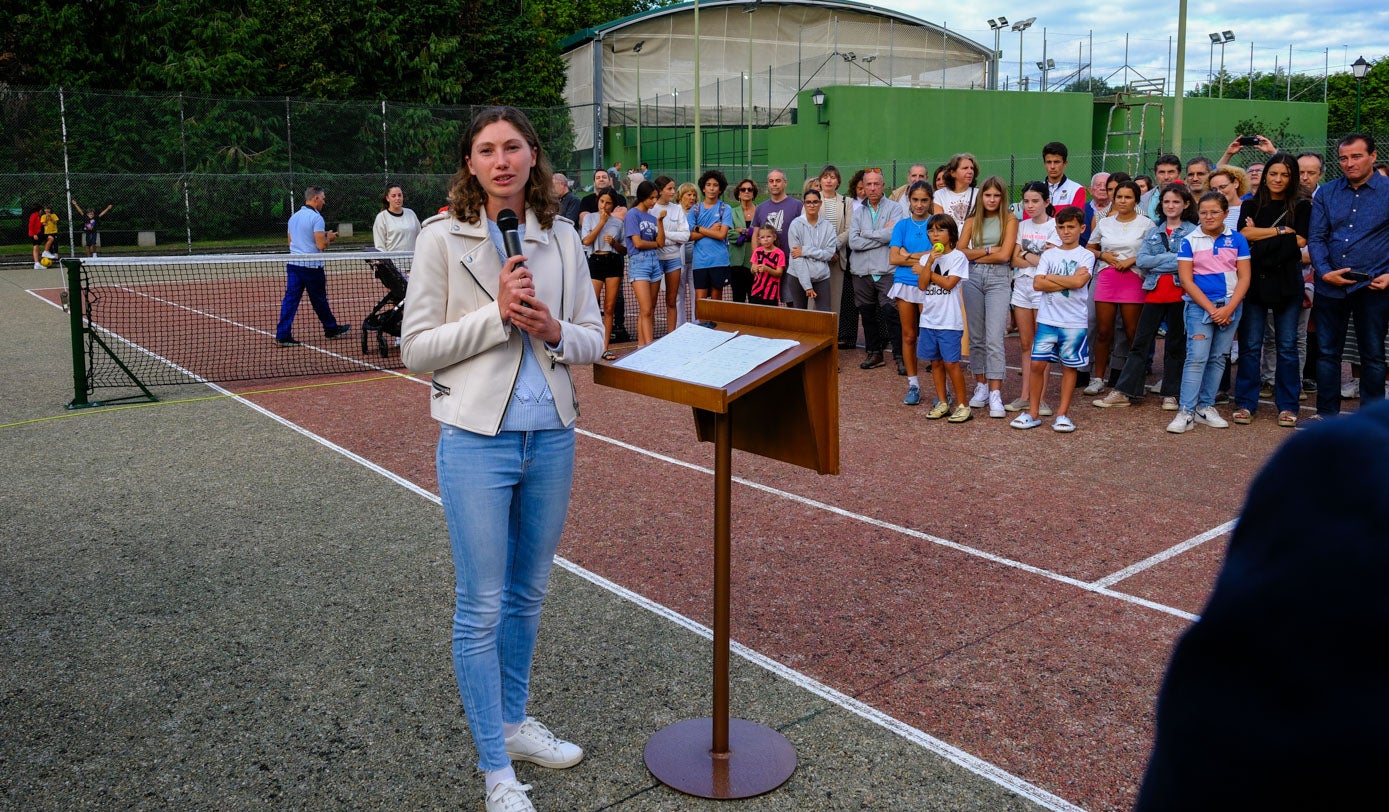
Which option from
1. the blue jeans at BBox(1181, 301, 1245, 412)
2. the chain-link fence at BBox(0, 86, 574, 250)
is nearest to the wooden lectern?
the blue jeans at BBox(1181, 301, 1245, 412)

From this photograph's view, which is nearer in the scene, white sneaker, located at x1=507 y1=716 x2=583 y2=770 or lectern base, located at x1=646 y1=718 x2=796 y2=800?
lectern base, located at x1=646 y1=718 x2=796 y2=800

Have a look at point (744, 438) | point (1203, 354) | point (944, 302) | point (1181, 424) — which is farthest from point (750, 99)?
point (744, 438)

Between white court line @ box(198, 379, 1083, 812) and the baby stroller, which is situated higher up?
the baby stroller

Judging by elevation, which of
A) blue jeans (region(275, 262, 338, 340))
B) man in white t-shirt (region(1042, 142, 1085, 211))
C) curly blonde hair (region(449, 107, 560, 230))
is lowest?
blue jeans (region(275, 262, 338, 340))

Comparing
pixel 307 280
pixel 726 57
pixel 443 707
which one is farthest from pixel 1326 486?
pixel 726 57

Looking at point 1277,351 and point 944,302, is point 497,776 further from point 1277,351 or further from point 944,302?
point 1277,351

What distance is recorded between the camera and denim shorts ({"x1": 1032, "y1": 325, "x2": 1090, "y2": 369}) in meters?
9.12

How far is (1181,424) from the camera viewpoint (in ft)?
29.2

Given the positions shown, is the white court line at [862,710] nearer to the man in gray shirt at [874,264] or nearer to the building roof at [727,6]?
the man in gray shirt at [874,264]

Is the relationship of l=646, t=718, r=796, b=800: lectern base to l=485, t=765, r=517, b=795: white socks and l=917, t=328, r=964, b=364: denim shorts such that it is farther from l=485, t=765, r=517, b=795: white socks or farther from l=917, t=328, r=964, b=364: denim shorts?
l=917, t=328, r=964, b=364: denim shorts

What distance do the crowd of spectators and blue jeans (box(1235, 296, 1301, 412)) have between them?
0.01 meters

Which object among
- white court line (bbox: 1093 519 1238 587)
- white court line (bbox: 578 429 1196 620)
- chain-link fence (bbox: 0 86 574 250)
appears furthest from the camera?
chain-link fence (bbox: 0 86 574 250)

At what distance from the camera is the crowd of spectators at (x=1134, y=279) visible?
8.75 m

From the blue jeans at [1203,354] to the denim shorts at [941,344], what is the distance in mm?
1823
